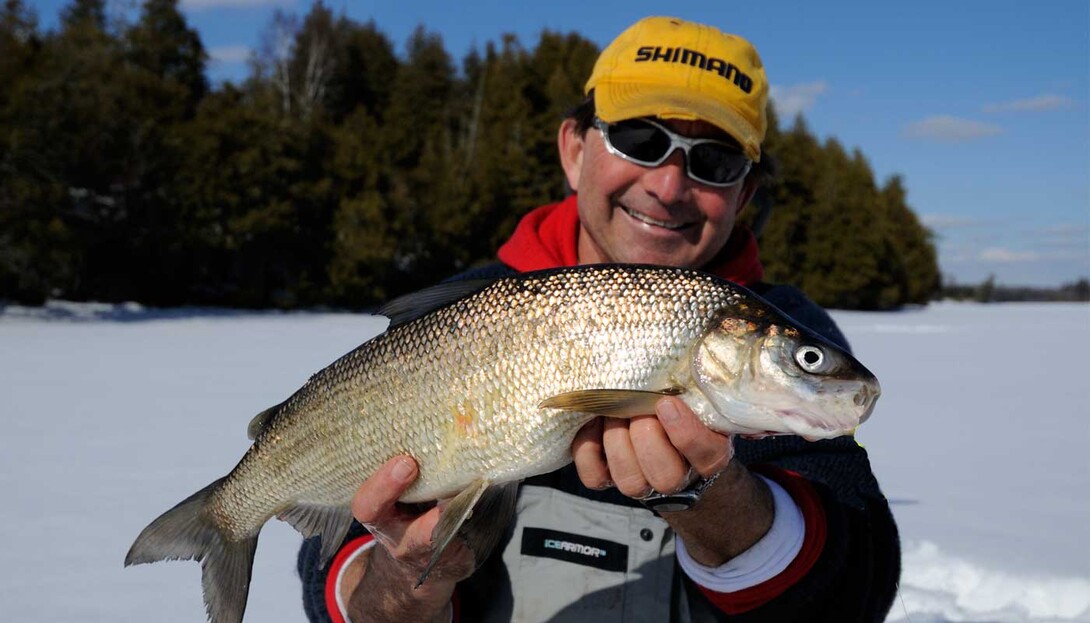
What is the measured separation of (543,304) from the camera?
1.96 metres

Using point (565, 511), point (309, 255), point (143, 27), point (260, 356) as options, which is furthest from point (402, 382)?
point (143, 27)

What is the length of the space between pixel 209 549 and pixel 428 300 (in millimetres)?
901

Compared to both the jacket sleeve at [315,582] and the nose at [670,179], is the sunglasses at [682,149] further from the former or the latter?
the jacket sleeve at [315,582]

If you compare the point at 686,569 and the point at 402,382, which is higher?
the point at 402,382

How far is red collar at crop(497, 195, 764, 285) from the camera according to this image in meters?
3.02

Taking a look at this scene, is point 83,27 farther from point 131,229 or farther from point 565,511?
point 565,511

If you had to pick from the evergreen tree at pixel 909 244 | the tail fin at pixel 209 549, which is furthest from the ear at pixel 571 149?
the evergreen tree at pixel 909 244

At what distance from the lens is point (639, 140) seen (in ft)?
9.57

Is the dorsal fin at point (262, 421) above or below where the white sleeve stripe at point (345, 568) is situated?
above

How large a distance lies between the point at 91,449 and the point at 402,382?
508cm

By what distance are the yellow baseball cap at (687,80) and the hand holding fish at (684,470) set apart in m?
1.30

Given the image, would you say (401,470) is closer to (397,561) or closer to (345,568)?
(397,561)

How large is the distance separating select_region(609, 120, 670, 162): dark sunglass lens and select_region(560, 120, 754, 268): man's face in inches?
1.4

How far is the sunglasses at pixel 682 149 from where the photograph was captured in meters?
2.88
